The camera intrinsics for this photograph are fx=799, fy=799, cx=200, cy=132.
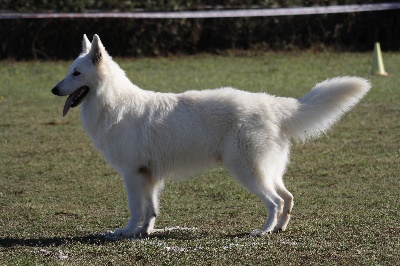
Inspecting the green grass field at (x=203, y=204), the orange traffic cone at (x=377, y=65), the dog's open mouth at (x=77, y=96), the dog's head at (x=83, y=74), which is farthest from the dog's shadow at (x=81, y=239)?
the orange traffic cone at (x=377, y=65)

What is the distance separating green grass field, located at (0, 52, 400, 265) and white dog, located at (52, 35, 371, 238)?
0.48 meters

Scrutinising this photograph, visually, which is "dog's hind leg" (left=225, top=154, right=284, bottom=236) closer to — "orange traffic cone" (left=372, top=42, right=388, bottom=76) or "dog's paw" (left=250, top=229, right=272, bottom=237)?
"dog's paw" (left=250, top=229, right=272, bottom=237)

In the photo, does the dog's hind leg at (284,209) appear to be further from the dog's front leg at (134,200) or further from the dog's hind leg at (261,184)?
the dog's front leg at (134,200)

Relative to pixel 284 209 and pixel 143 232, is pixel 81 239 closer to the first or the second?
pixel 143 232

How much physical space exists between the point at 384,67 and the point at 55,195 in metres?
14.1

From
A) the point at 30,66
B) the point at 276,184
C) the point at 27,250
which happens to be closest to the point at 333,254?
the point at 276,184

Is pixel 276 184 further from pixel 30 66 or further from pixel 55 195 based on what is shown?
pixel 30 66

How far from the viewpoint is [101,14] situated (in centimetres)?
2456

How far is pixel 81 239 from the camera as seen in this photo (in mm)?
7633

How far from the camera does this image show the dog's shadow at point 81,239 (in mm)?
7422

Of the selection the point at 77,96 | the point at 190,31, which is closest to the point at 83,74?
the point at 77,96

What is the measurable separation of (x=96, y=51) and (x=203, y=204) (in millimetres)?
2379

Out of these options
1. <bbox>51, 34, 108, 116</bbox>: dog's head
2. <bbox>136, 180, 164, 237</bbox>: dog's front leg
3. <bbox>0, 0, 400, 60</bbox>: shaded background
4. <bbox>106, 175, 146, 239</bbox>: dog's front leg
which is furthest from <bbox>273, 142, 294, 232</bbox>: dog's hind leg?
<bbox>0, 0, 400, 60</bbox>: shaded background

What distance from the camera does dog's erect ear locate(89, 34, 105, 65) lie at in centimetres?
794
